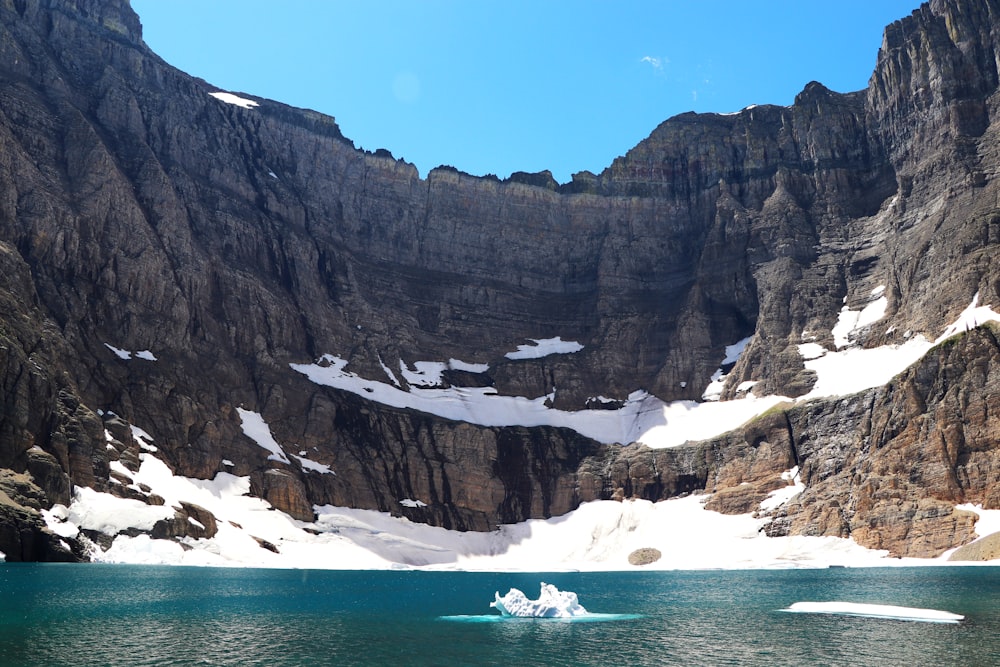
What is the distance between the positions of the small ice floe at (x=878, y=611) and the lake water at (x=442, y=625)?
1.37 m

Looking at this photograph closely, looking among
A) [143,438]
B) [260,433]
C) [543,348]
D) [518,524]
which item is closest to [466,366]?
[543,348]

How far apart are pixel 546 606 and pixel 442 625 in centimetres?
691

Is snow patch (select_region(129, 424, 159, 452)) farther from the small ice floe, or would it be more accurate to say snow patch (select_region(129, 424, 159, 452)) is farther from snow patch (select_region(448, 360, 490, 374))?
the small ice floe

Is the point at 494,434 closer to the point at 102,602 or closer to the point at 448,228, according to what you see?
the point at 448,228

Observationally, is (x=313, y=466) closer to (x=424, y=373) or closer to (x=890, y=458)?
(x=424, y=373)

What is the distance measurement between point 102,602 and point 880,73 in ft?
539

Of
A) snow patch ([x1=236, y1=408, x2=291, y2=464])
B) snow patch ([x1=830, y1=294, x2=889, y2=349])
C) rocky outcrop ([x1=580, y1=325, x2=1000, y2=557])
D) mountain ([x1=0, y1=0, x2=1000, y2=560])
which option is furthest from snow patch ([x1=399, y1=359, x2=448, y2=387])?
snow patch ([x1=830, y1=294, x2=889, y2=349])

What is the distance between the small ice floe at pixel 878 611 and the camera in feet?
140

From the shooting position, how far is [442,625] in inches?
1741

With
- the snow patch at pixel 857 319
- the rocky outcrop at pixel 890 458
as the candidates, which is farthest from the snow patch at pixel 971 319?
the snow patch at pixel 857 319

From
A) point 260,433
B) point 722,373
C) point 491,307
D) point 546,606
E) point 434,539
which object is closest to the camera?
point 546,606

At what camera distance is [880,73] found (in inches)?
6526

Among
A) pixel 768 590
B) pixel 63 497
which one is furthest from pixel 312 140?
pixel 768 590

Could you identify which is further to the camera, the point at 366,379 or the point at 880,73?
the point at 880,73
